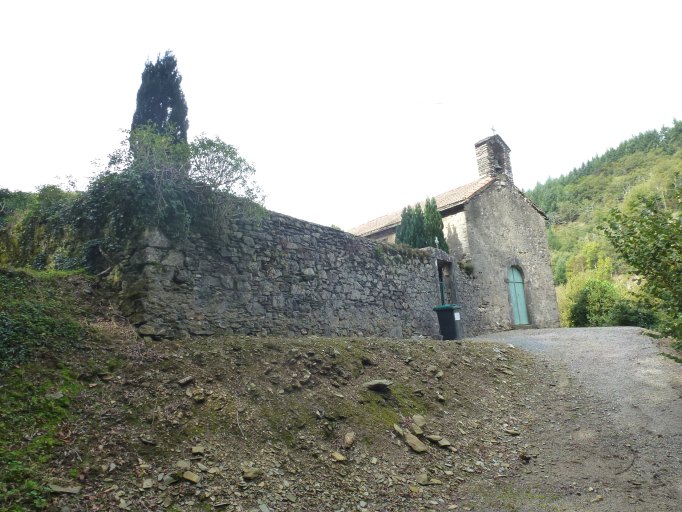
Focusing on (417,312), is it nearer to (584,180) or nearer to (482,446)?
(482,446)

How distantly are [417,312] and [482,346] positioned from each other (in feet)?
7.94

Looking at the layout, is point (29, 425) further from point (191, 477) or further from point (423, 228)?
point (423, 228)

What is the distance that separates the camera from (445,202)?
1641cm

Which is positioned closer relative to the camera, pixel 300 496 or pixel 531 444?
pixel 300 496

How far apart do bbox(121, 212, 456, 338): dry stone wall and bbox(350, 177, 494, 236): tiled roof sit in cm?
451

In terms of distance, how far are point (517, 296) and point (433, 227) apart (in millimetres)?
4376

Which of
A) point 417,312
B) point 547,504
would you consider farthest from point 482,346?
point 547,504

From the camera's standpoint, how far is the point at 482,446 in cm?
559

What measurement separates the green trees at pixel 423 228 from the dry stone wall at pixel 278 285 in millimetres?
2705

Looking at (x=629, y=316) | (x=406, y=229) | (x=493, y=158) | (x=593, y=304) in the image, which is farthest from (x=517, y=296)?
(x=493, y=158)

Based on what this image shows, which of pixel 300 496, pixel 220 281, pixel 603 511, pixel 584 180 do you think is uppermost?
pixel 584 180

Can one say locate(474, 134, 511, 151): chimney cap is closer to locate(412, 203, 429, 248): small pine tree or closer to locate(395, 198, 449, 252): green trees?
locate(395, 198, 449, 252): green trees

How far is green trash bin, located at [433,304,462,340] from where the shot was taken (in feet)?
37.7

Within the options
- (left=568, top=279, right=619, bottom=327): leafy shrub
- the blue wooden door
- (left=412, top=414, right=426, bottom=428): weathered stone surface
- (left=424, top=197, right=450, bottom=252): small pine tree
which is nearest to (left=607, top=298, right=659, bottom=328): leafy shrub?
(left=568, top=279, right=619, bottom=327): leafy shrub
